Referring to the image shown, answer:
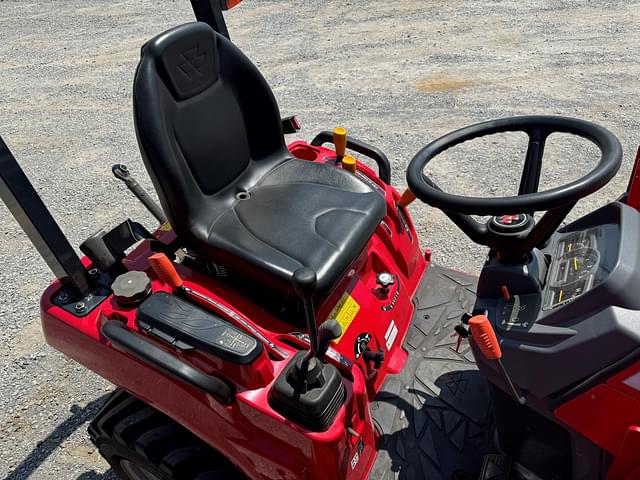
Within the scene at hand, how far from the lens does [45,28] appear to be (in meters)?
8.21

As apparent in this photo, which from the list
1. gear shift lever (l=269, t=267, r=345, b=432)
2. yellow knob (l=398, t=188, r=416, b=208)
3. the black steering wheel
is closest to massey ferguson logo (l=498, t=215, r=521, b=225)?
the black steering wheel

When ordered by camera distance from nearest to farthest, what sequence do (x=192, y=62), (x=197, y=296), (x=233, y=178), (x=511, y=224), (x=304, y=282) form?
(x=304, y=282), (x=511, y=224), (x=197, y=296), (x=192, y=62), (x=233, y=178)

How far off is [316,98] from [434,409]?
3.78 metres

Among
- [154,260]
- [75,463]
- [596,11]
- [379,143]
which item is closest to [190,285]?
[154,260]

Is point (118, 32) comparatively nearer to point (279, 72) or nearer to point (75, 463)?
point (279, 72)

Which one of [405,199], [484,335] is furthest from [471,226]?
[405,199]

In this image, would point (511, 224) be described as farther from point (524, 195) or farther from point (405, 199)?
point (405, 199)

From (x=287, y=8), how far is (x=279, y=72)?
2468 millimetres

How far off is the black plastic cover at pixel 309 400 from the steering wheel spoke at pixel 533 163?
0.75 metres

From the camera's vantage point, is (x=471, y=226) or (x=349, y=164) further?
(x=349, y=164)

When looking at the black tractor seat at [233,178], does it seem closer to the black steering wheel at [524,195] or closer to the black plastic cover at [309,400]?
the black plastic cover at [309,400]

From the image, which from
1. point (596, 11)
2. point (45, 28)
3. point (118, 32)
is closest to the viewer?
point (596, 11)

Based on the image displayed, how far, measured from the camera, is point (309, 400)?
4.81ft

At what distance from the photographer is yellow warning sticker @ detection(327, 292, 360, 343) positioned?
6.39 ft
